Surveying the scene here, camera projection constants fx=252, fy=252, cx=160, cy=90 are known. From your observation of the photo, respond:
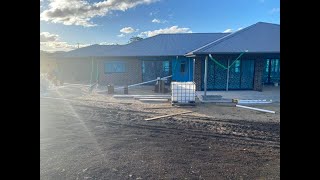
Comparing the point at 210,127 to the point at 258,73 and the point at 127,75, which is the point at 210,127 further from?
the point at 127,75

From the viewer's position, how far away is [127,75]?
23203mm

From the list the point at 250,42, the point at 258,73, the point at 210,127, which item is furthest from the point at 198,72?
the point at 210,127

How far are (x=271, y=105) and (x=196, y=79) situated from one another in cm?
593

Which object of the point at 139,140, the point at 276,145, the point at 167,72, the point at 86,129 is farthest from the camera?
the point at 167,72

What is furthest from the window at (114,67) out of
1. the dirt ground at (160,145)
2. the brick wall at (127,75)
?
the dirt ground at (160,145)

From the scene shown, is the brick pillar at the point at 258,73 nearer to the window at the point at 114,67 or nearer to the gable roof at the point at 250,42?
the gable roof at the point at 250,42

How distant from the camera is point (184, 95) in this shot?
12.5 meters

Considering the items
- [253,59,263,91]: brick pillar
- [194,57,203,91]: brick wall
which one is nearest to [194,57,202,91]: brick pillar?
[194,57,203,91]: brick wall

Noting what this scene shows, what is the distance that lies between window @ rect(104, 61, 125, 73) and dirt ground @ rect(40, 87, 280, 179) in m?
12.9

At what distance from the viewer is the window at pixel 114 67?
23281mm

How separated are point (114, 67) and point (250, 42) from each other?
1226 centimetres

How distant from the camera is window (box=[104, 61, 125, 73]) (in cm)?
2328
